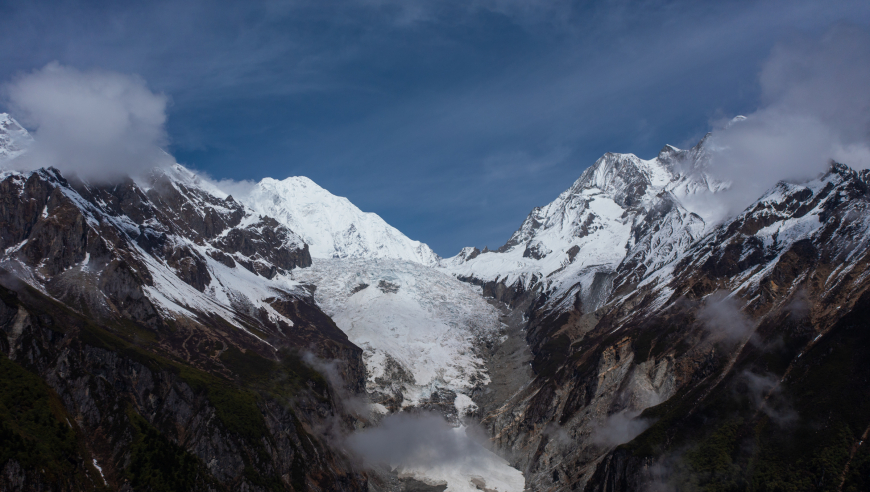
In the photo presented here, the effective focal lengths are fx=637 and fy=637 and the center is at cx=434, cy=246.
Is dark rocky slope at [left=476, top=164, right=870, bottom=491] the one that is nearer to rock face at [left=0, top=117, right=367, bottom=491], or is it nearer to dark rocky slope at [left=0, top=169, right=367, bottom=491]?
dark rocky slope at [left=0, top=169, right=367, bottom=491]

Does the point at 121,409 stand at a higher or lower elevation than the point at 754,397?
lower

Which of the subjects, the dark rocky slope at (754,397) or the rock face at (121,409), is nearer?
the rock face at (121,409)

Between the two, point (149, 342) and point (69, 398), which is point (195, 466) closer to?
point (69, 398)

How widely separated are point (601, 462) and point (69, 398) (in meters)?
132

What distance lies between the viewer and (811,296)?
6781 inches

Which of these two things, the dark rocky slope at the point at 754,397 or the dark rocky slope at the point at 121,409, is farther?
the dark rocky slope at the point at 754,397

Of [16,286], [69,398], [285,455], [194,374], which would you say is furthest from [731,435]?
[16,286]

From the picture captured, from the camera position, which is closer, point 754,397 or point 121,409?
point 754,397

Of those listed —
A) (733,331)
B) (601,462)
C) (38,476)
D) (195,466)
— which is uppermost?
(733,331)

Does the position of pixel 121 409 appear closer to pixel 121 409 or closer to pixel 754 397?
pixel 121 409

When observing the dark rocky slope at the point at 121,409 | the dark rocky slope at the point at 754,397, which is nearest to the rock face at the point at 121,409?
the dark rocky slope at the point at 121,409

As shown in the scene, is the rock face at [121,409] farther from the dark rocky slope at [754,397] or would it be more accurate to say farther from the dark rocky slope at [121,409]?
the dark rocky slope at [754,397]

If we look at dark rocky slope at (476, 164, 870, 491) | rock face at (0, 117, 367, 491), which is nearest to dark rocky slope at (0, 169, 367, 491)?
rock face at (0, 117, 367, 491)

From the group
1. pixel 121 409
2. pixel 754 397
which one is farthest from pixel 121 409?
pixel 754 397
